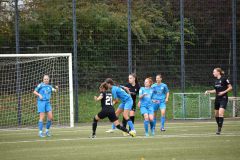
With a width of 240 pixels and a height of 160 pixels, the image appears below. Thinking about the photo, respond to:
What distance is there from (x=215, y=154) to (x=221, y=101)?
5528 mm

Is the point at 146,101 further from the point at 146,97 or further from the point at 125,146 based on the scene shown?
the point at 125,146

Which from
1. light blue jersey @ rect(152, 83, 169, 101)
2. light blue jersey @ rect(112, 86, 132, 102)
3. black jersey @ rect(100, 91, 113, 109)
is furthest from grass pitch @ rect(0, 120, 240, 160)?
light blue jersey @ rect(152, 83, 169, 101)

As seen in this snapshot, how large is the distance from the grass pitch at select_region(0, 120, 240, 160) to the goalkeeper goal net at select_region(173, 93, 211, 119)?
710cm

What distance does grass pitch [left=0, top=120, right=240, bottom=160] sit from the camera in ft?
39.4

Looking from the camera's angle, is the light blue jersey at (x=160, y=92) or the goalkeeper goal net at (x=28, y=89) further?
the goalkeeper goal net at (x=28, y=89)

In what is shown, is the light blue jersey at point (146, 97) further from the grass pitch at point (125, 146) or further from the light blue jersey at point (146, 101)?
the grass pitch at point (125, 146)

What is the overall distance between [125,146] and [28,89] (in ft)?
31.0

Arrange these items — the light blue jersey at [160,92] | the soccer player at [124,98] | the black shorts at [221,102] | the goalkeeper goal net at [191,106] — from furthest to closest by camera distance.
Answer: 1. the goalkeeper goal net at [191,106]
2. the light blue jersey at [160,92]
3. the black shorts at [221,102]
4. the soccer player at [124,98]

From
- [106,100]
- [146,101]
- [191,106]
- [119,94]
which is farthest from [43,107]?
[191,106]

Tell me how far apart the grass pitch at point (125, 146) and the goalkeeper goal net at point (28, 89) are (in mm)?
3766

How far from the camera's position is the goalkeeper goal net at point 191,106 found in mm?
25219

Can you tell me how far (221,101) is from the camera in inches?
685

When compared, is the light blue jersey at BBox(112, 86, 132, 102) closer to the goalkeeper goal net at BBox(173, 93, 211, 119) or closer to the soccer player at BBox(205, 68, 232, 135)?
the soccer player at BBox(205, 68, 232, 135)

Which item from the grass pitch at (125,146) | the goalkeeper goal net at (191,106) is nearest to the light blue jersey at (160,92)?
the grass pitch at (125,146)
